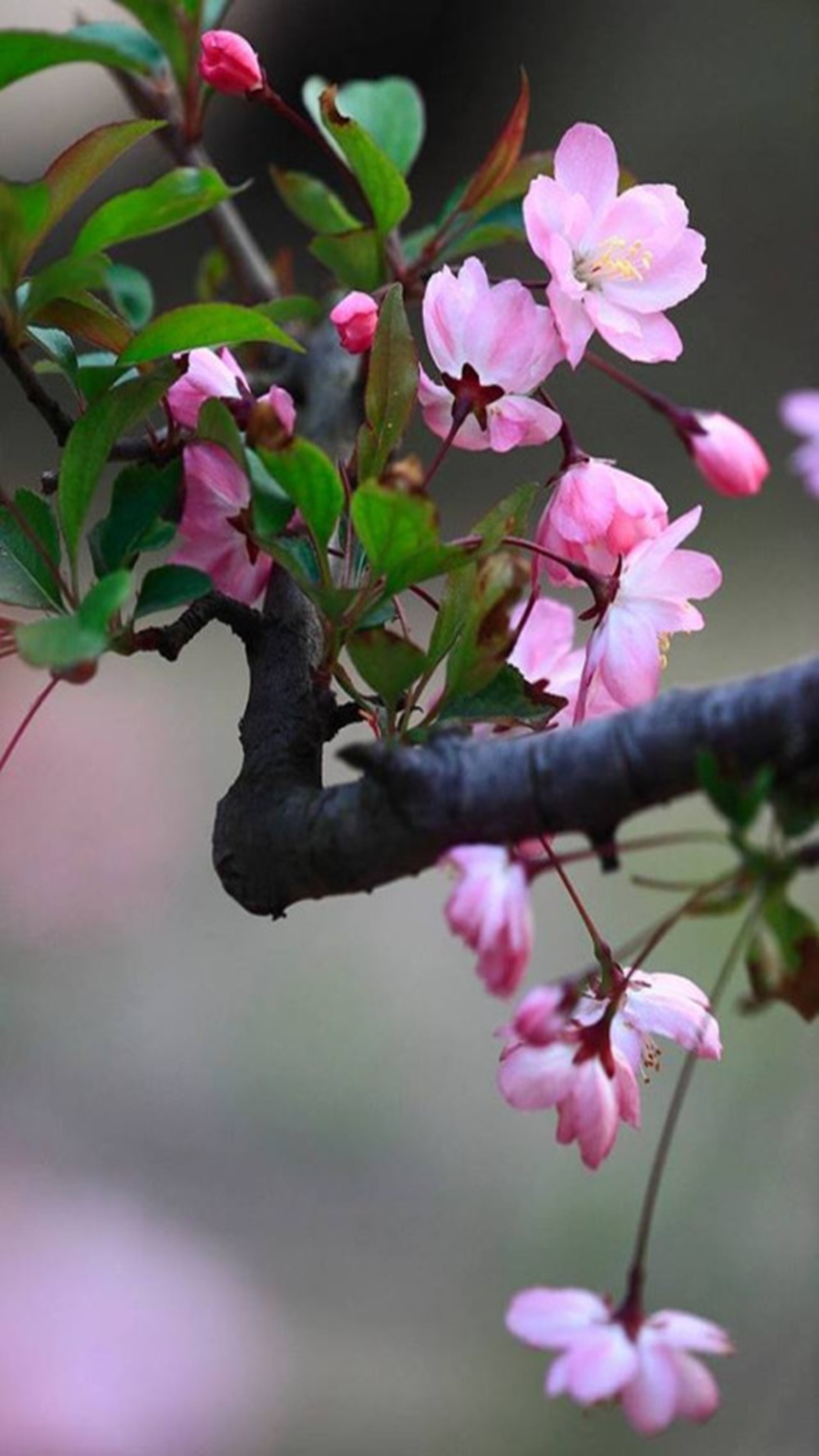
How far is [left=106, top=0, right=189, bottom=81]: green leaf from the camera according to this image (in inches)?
28.4

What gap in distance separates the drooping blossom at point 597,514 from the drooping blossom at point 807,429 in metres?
0.15

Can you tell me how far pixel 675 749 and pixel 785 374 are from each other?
1747 millimetres

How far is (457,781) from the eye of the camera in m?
0.38

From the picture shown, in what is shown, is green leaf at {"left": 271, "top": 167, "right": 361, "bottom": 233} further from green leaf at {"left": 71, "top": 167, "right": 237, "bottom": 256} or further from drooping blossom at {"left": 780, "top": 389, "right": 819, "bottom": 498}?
drooping blossom at {"left": 780, "top": 389, "right": 819, "bottom": 498}

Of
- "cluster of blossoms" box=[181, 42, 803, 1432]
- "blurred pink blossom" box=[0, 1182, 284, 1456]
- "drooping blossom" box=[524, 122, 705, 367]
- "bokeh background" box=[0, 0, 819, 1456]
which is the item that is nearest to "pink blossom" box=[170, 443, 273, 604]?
"cluster of blossoms" box=[181, 42, 803, 1432]

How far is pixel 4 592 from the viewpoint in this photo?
50 cm

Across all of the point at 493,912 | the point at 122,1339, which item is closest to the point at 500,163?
the point at 493,912

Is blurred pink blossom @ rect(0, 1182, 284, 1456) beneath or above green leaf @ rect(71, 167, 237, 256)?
beneath

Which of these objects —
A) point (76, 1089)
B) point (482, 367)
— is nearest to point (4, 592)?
point (482, 367)

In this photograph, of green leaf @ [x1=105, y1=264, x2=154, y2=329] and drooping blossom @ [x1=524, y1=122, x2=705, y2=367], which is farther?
green leaf @ [x1=105, y1=264, x2=154, y2=329]

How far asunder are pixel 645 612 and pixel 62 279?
195mm

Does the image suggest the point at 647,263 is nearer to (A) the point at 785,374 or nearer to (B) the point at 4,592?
(B) the point at 4,592

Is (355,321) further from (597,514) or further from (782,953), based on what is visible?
(782,953)

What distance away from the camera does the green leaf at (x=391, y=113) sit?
80 centimetres
